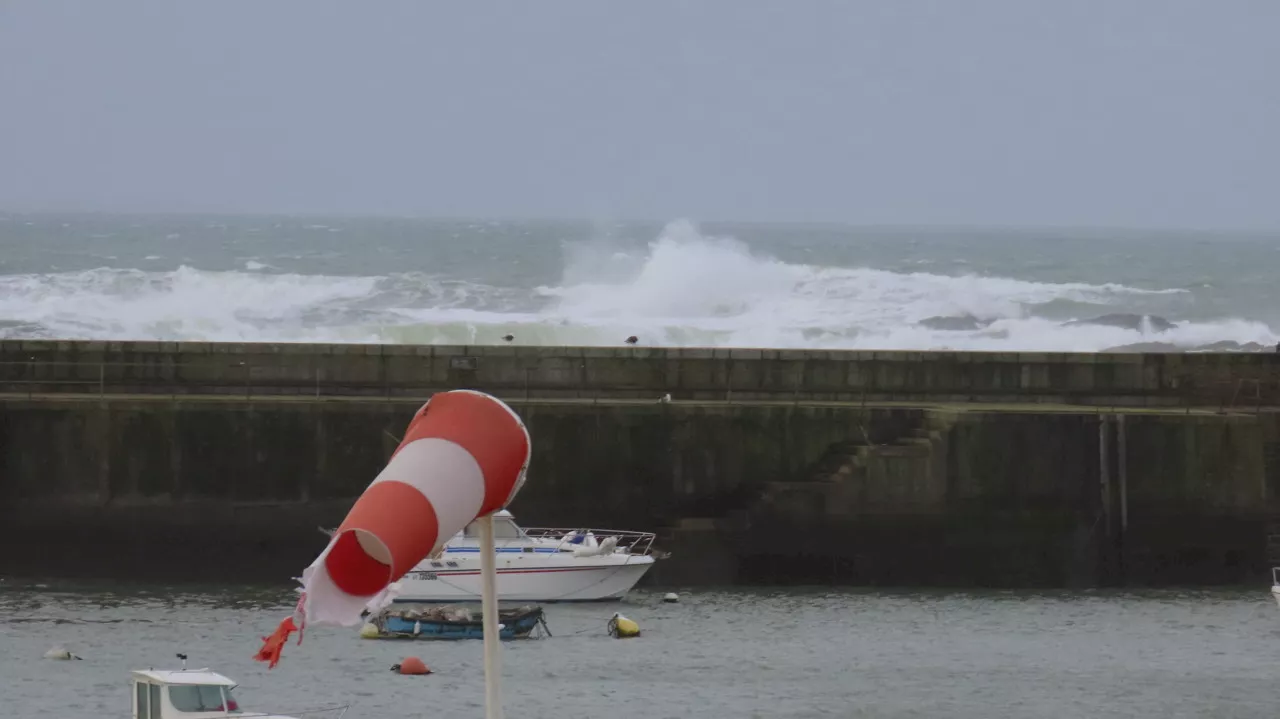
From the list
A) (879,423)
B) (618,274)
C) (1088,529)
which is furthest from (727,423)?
(618,274)

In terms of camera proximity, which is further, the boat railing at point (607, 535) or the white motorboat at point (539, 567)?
the boat railing at point (607, 535)

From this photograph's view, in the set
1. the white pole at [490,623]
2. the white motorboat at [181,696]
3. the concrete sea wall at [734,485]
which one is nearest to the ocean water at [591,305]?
the concrete sea wall at [734,485]

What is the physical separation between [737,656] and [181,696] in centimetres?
688

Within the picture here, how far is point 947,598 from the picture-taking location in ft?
79.9

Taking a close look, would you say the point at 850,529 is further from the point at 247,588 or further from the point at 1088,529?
the point at 247,588

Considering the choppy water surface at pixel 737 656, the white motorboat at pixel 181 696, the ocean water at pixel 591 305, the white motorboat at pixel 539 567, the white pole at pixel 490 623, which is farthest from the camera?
the ocean water at pixel 591 305

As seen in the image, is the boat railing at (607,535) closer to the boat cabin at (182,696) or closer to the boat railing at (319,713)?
the boat railing at (319,713)

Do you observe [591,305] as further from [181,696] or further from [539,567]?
[181,696]

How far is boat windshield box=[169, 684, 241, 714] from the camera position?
15742 mm

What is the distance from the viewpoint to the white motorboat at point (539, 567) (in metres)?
24.0

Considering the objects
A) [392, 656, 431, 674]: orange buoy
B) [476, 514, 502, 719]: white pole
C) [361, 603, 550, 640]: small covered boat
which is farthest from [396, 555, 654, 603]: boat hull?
[476, 514, 502, 719]: white pole

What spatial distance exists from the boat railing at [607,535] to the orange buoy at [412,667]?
409 centimetres

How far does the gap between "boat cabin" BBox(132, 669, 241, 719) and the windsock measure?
8037 mm

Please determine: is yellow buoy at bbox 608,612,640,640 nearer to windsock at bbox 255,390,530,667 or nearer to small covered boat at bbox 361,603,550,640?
small covered boat at bbox 361,603,550,640
